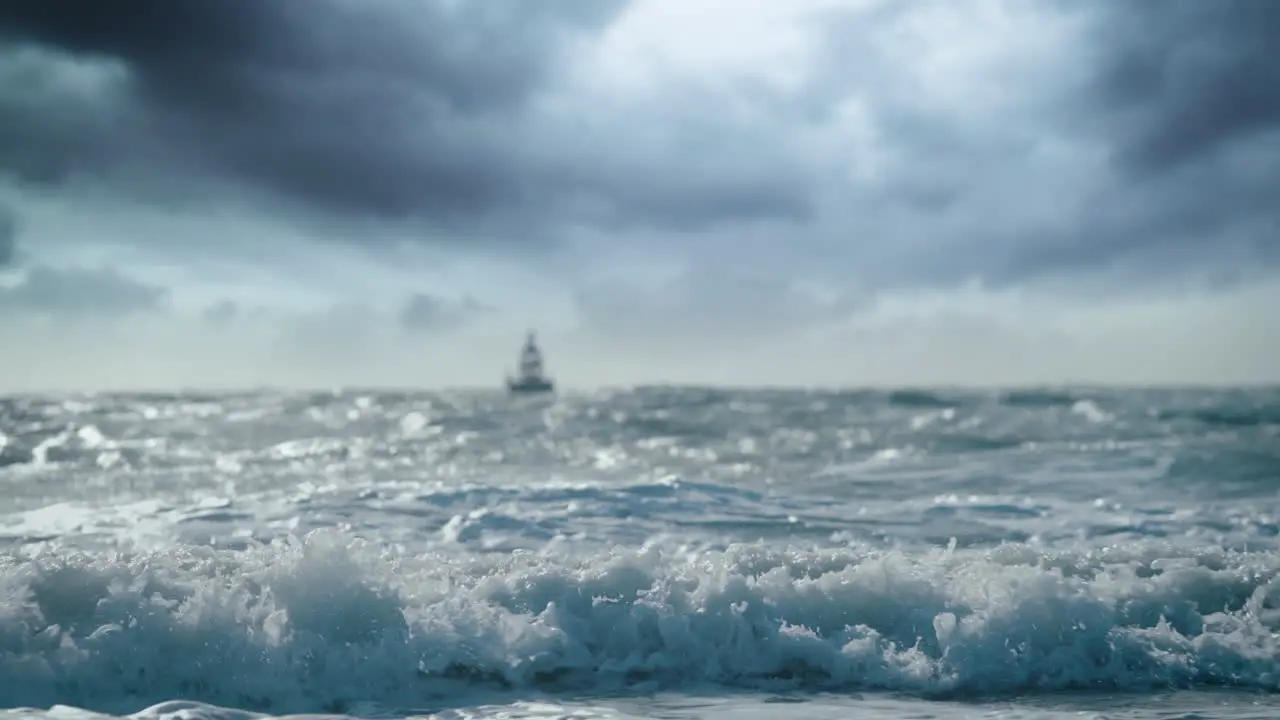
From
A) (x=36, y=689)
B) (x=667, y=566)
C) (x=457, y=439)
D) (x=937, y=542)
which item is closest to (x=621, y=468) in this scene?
(x=457, y=439)

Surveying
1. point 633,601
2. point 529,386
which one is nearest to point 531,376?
point 529,386

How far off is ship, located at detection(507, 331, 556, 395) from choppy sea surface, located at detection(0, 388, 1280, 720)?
45.9 meters

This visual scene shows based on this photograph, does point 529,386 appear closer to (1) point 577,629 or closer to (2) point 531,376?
(2) point 531,376

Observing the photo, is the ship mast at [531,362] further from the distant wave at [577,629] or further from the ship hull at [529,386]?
the distant wave at [577,629]

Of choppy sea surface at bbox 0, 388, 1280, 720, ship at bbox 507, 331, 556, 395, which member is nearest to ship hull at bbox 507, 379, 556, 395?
ship at bbox 507, 331, 556, 395

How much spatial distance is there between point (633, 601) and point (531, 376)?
53667 mm

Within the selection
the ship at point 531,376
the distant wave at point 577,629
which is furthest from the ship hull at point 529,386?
the distant wave at point 577,629

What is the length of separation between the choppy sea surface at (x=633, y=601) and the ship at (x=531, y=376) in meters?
45.9

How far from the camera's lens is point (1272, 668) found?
602cm

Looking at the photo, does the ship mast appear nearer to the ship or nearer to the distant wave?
the ship

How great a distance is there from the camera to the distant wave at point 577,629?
222 inches

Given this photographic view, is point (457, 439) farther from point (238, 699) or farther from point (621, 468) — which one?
point (238, 699)

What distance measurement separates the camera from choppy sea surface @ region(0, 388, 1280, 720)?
5.54 meters

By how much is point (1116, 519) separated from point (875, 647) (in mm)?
6415
